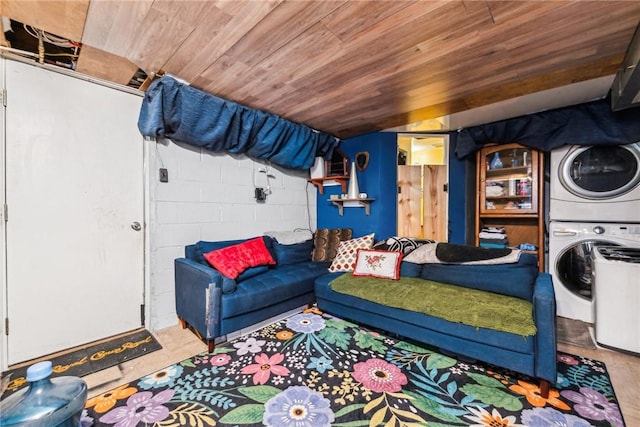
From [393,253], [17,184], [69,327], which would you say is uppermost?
[17,184]

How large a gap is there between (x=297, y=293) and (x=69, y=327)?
5.96 ft

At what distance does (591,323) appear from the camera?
8.00 feet

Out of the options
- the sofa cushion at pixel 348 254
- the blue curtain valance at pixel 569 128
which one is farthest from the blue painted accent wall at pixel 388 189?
the blue curtain valance at pixel 569 128

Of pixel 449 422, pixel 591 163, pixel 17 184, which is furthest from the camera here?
pixel 591 163

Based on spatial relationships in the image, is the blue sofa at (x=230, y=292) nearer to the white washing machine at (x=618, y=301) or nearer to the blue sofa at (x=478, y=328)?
the blue sofa at (x=478, y=328)

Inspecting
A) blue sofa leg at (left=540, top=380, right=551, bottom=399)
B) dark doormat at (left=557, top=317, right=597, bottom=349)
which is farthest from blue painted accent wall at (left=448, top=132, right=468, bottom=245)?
blue sofa leg at (left=540, top=380, right=551, bottom=399)

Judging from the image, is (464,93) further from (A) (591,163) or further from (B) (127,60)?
(B) (127,60)

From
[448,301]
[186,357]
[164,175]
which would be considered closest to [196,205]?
[164,175]

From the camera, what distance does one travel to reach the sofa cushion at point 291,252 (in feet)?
9.90

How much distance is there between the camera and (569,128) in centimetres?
250

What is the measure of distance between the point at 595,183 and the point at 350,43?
2678 millimetres

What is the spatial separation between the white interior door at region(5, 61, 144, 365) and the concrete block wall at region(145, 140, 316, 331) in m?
0.14

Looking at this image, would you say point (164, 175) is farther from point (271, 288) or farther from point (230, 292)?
point (271, 288)

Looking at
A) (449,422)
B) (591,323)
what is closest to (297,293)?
(449,422)
